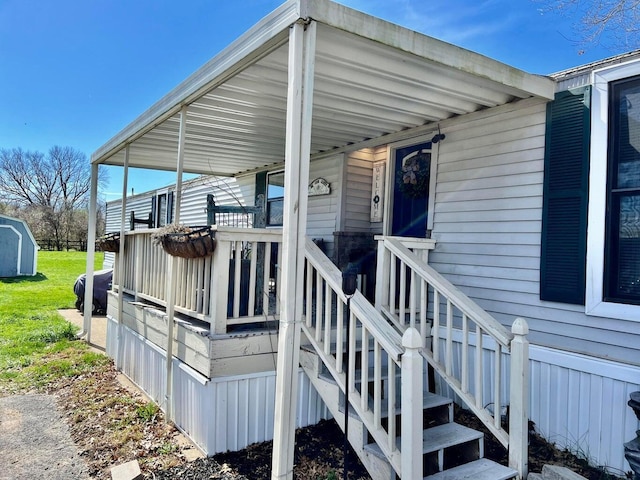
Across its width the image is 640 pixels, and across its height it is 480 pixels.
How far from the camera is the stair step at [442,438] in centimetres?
260

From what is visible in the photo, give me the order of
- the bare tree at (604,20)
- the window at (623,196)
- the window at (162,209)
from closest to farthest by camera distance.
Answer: the window at (623,196) < the bare tree at (604,20) < the window at (162,209)

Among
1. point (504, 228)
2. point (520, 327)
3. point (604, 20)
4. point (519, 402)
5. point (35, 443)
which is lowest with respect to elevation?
point (35, 443)

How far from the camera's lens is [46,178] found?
38.0 metres

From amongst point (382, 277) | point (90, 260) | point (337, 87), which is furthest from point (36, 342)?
point (337, 87)

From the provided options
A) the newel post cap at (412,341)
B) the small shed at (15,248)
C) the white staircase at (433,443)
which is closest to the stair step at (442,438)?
the white staircase at (433,443)

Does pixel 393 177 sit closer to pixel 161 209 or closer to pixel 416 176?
pixel 416 176

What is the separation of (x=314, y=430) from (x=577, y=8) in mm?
5059

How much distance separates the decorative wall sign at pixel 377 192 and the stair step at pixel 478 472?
127 inches

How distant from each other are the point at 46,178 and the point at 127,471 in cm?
4331

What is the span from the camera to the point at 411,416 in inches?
83.4

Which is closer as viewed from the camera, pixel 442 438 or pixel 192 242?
pixel 442 438

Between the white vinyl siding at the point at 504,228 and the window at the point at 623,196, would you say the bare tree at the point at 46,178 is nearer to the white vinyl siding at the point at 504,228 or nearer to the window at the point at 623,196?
the white vinyl siding at the point at 504,228

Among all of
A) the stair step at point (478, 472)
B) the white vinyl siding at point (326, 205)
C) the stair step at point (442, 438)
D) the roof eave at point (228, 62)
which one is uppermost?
the roof eave at point (228, 62)

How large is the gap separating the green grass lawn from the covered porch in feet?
3.52
